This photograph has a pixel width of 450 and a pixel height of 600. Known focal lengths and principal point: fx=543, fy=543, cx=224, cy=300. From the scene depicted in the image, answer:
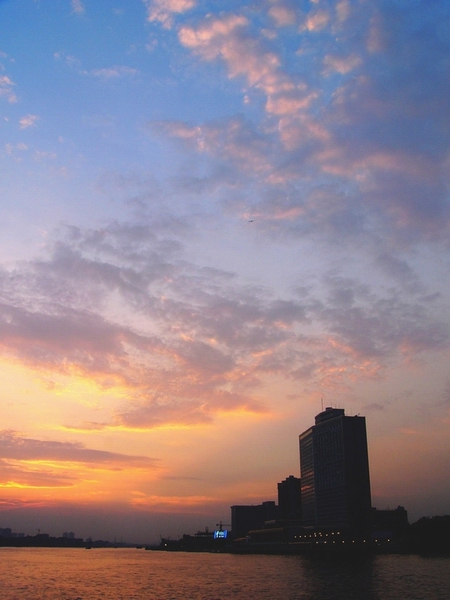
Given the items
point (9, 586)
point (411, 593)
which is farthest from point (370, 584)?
point (9, 586)

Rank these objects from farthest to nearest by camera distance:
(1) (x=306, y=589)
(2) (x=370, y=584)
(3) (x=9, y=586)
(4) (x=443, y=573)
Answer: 1. (4) (x=443, y=573)
2. (3) (x=9, y=586)
3. (2) (x=370, y=584)
4. (1) (x=306, y=589)

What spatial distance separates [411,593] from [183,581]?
48424mm

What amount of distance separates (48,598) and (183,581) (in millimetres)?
36216

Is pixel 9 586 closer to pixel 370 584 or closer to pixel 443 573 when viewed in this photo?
pixel 370 584

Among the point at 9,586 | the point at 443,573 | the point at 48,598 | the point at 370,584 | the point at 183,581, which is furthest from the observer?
the point at 443,573

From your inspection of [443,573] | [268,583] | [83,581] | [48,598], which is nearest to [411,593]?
[268,583]

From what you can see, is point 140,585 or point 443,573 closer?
point 140,585

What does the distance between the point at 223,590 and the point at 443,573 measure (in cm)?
5953

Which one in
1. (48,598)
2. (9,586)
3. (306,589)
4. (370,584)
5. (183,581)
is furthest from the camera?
(183,581)

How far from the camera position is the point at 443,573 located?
4803 inches

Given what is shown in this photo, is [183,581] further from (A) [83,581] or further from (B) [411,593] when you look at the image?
(B) [411,593]

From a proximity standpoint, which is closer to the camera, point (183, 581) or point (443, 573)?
point (183, 581)

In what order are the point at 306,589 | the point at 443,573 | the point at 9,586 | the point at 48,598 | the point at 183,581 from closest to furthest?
1. the point at 48,598
2. the point at 306,589
3. the point at 9,586
4. the point at 183,581
5. the point at 443,573

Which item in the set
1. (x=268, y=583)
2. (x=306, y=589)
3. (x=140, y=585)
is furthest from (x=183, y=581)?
(x=306, y=589)
